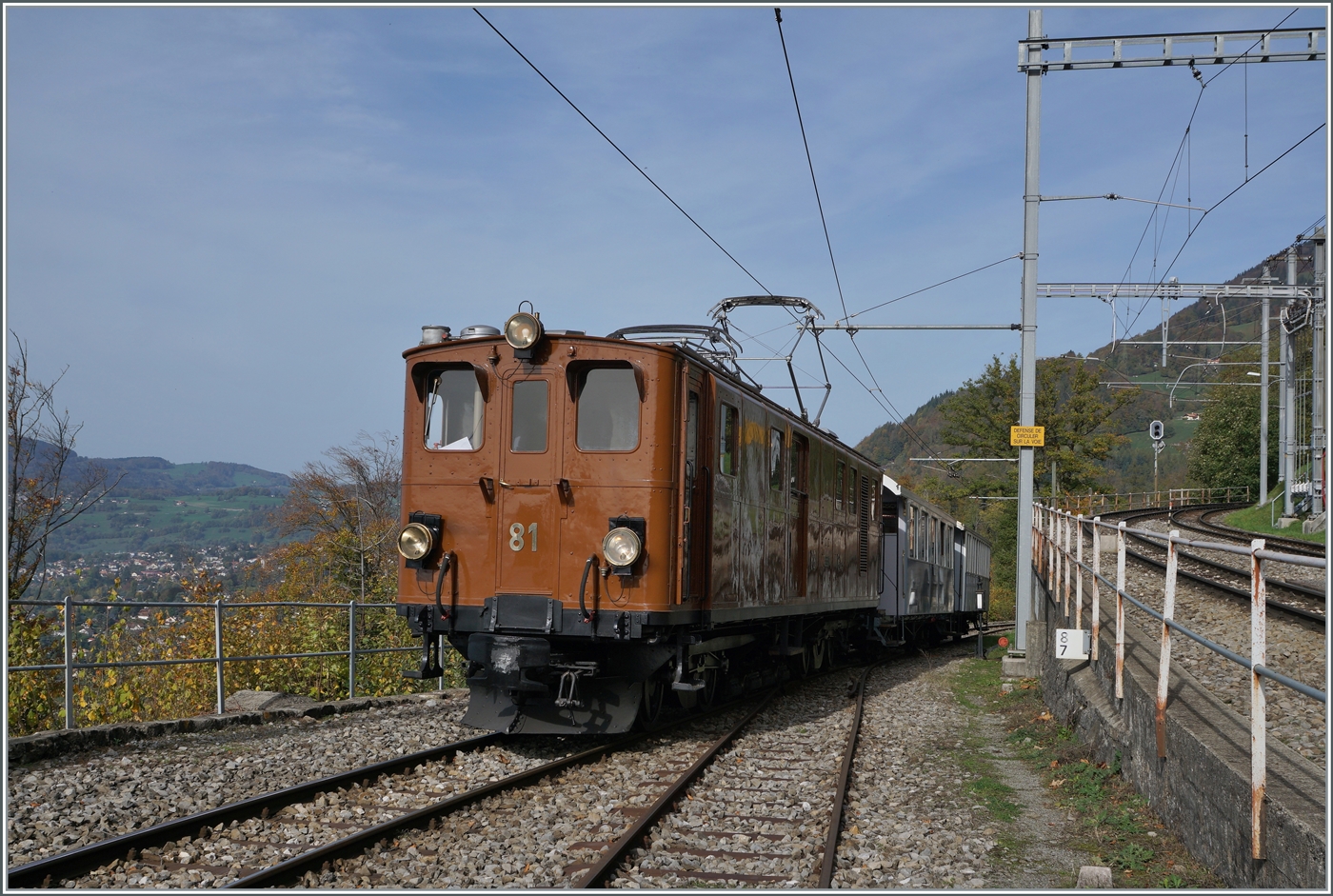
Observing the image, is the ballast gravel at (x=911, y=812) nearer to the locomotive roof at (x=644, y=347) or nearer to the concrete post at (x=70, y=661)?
the locomotive roof at (x=644, y=347)

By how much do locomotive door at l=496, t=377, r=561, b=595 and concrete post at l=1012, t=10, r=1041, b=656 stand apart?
834 cm

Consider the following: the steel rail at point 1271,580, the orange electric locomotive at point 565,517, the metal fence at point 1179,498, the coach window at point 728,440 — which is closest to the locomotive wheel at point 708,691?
the orange electric locomotive at point 565,517

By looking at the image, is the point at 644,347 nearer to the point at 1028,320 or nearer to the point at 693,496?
the point at 693,496

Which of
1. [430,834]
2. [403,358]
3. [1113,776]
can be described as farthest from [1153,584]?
[430,834]

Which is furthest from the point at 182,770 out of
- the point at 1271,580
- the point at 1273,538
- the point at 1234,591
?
the point at 1273,538

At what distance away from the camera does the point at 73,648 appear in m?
8.63

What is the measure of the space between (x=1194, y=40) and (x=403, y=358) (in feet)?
35.5

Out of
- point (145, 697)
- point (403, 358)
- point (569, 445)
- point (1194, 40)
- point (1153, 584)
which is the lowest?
point (145, 697)

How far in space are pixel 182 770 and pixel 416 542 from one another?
8.22 feet

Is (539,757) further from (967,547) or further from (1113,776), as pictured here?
(967,547)

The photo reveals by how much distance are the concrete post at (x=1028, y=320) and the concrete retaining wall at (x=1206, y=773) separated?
5.85 m

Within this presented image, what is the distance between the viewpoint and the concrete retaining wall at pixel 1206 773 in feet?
14.3

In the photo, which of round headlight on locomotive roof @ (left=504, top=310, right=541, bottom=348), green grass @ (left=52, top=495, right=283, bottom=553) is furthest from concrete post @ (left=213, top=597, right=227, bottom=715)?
green grass @ (left=52, top=495, right=283, bottom=553)

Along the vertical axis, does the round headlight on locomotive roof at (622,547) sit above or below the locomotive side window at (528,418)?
below
